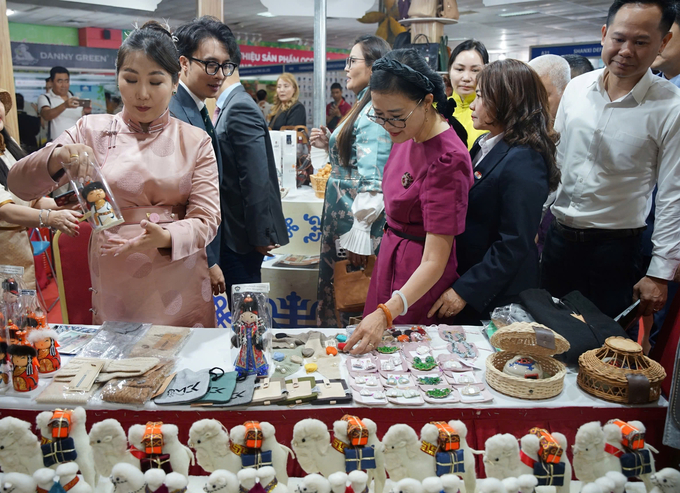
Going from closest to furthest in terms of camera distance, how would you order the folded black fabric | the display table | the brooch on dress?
the display table
the folded black fabric
the brooch on dress

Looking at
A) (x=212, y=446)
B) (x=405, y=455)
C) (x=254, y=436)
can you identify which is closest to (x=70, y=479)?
(x=212, y=446)

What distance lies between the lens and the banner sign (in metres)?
6.04

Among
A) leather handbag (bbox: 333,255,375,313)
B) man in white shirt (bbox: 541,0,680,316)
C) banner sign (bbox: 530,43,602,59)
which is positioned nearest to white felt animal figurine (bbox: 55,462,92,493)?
leather handbag (bbox: 333,255,375,313)

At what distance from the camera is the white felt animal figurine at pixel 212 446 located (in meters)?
1.28

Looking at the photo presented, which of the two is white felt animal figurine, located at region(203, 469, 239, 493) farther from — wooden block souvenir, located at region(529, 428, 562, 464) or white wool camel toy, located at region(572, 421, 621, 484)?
white wool camel toy, located at region(572, 421, 621, 484)

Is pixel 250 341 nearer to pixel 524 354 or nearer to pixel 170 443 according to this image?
pixel 170 443

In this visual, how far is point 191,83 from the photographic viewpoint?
2340 millimetres

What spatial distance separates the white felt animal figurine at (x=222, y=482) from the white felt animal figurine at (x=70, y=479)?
29 cm

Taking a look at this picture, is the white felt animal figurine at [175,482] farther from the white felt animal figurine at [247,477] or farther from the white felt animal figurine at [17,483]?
the white felt animal figurine at [17,483]

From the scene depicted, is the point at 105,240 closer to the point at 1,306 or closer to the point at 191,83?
the point at 1,306

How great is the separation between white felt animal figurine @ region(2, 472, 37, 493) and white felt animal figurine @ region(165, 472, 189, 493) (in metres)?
0.32

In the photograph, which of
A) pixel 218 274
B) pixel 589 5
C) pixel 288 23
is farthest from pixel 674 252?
pixel 288 23

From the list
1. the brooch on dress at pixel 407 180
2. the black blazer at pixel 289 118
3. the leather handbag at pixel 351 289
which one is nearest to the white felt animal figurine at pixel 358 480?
the brooch on dress at pixel 407 180

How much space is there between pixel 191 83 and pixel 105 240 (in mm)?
889
